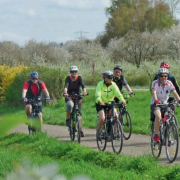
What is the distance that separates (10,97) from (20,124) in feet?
78.4

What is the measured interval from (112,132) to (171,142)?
5.40ft

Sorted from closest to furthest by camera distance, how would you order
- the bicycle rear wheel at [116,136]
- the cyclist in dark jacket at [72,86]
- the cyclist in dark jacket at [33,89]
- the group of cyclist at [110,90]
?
the group of cyclist at [110,90] → the bicycle rear wheel at [116,136] → the cyclist in dark jacket at [72,86] → the cyclist in dark jacket at [33,89]

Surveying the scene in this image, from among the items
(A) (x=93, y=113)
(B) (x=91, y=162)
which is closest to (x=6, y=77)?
(A) (x=93, y=113)

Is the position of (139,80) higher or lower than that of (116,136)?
higher

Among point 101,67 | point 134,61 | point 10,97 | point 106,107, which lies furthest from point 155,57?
point 106,107

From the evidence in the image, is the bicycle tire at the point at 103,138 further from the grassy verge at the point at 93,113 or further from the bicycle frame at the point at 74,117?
the grassy verge at the point at 93,113

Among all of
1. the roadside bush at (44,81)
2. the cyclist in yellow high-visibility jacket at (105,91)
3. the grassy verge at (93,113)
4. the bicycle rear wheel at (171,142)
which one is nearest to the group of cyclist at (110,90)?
the cyclist in yellow high-visibility jacket at (105,91)

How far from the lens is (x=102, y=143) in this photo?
1048cm

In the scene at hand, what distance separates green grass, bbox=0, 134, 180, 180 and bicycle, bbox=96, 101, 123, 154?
42.0 inches

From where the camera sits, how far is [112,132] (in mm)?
10125

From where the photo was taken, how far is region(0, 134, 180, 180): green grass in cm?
668

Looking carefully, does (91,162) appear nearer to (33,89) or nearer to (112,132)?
(112,132)

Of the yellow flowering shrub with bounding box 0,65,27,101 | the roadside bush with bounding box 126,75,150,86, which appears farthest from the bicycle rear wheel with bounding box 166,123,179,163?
the roadside bush with bounding box 126,75,150,86

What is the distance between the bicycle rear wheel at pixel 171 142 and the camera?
8.84 m
